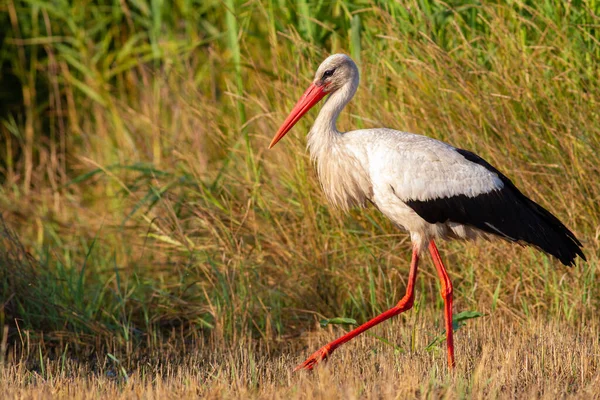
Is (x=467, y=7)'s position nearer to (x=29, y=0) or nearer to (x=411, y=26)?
(x=411, y=26)

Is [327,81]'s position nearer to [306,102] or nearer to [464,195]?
[306,102]

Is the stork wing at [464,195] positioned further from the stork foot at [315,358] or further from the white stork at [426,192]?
the stork foot at [315,358]

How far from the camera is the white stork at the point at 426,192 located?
15.2 feet

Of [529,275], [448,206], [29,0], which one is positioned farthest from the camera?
[29,0]

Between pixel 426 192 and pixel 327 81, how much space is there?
86cm

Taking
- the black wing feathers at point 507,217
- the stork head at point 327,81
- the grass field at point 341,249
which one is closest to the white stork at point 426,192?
the black wing feathers at point 507,217

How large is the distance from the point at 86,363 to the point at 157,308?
2.96 ft

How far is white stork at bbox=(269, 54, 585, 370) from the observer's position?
4.63 meters

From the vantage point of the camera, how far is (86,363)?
4.91m

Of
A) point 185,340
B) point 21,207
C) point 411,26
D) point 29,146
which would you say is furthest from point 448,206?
point 29,146

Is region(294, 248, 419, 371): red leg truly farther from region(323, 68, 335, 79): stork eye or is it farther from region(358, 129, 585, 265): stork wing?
region(323, 68, 335, 79): stork eye

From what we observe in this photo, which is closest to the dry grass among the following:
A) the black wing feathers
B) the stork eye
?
the black wing feathers

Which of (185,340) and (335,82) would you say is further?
(185,340)

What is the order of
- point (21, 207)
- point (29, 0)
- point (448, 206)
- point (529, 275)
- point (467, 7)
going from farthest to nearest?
point (29, 0) < point (21, 207) < point (467, 7) < point (529, 275) < point (448, 206)
